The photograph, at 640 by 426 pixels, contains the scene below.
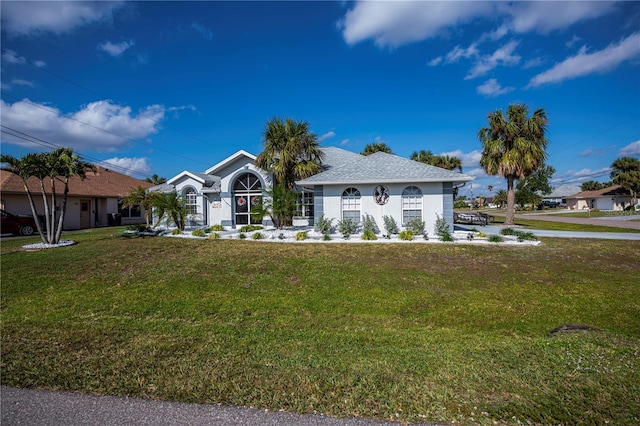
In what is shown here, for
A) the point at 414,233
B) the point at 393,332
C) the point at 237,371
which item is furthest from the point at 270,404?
the point at 414,233

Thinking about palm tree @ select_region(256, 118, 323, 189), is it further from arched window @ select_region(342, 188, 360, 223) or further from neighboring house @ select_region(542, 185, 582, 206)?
neighboring house @ select_region(542, 185, 582, 206)

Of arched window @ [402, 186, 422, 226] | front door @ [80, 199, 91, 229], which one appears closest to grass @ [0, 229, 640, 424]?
arched window @ [402, 186, 422, 226]

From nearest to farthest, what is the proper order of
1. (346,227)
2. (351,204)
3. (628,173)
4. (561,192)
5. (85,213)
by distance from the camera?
(346,227) < (351,204) < (85,213) < (628,173) < (561,192)

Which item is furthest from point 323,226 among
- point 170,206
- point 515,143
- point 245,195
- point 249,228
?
point 515,143

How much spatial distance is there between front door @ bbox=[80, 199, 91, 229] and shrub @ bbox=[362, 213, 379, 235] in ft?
75.4

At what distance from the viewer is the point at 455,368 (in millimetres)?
4055

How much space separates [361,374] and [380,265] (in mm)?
6215

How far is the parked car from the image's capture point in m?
19.0

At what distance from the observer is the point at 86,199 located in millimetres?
25578

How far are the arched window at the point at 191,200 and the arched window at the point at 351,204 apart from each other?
1082 cm

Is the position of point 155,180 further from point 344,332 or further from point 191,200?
point 344,332

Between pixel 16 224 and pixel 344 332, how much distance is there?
23.5m

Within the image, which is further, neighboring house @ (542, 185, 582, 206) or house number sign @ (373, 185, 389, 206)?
neighboring house @ (542, 185, 582, 206)

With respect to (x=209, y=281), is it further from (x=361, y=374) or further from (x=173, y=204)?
(x=173, y=204)
